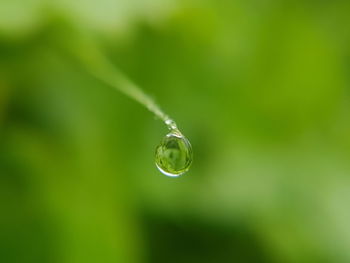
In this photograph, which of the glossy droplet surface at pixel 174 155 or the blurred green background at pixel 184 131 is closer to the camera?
the glossy droplet surface at pixel 174 155

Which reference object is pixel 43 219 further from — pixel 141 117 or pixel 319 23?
pixel 319 23

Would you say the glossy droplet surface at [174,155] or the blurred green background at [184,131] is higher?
the blurred green background at [184,131]

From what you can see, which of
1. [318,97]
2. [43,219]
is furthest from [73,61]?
[318,97]

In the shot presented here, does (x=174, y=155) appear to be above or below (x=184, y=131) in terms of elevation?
below

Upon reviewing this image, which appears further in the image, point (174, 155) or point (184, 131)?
point (184, 131)
